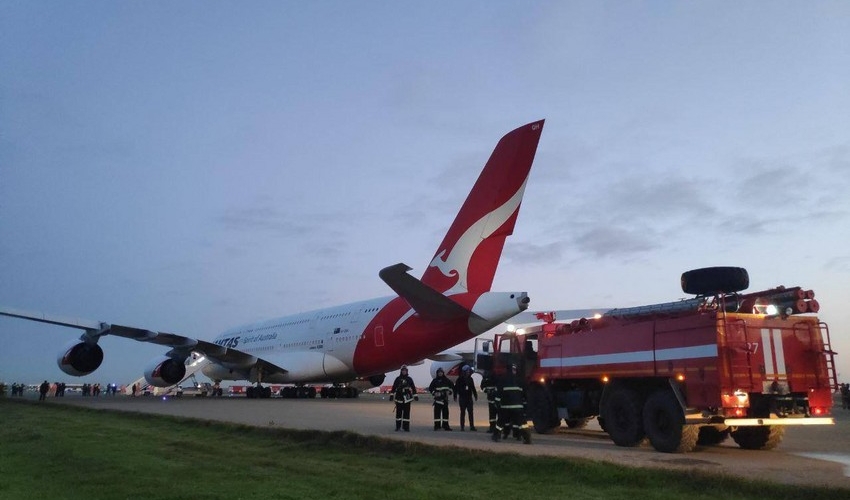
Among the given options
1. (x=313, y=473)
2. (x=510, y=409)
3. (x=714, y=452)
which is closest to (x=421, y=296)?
(x=510, y=409)

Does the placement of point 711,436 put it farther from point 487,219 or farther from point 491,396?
point 487,219

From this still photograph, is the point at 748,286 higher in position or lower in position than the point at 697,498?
higher

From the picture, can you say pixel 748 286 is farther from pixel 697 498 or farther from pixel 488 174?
pixel 488 174

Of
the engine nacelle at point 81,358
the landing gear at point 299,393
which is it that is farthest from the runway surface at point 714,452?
the landing gear at point 299,393

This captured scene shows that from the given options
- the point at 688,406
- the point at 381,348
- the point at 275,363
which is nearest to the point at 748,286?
the point at 688,406

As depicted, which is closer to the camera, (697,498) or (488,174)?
(697,498)

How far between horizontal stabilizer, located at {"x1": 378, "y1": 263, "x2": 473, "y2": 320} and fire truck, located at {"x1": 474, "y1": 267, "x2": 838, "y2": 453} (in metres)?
4.20

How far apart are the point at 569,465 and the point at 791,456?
4618 millimetres

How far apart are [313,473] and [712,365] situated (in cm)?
611

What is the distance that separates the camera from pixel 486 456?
905 cm

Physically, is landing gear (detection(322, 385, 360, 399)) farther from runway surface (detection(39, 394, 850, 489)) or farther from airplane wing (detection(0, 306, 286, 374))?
runway surface (detection(39, 394, 850, 489))

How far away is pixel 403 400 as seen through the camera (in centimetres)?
1440

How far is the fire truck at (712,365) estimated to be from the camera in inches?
397

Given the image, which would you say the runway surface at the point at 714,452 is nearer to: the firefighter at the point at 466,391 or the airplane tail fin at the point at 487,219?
the firefighter at the point at 466,391
